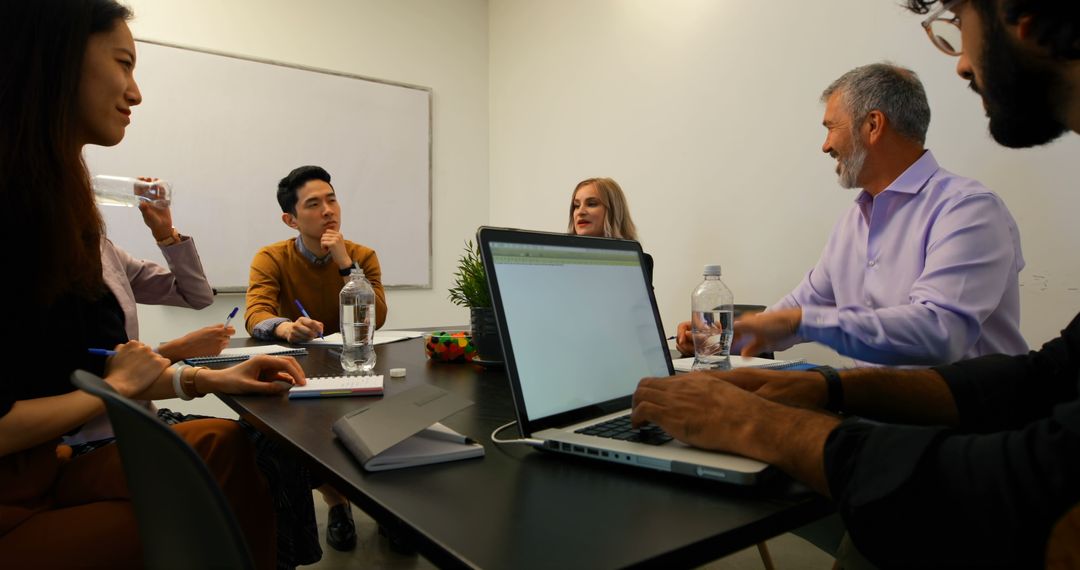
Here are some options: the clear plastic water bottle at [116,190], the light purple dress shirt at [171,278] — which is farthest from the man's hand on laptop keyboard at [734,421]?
the clear plastic water bottle at [116,190]

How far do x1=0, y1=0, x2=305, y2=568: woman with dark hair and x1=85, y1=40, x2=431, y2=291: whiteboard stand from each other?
2316 mm

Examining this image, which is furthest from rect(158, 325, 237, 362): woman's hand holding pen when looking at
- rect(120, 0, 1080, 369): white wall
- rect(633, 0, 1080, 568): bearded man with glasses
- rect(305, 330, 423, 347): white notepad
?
rect(120, 0, 1080, 369): white wall

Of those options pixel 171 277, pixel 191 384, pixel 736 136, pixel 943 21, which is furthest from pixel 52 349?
pixel 736 136

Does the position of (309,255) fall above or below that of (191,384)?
above

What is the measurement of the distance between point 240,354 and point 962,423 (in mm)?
1614

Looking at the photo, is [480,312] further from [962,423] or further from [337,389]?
[962,423]

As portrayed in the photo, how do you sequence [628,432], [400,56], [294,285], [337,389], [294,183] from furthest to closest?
[400,56] < [294,183] < [294,285] < [337,389] < [628,432]

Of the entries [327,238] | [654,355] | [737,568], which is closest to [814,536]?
[654,355]

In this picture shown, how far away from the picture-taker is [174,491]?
55 centimetres

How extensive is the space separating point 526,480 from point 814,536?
848 mm

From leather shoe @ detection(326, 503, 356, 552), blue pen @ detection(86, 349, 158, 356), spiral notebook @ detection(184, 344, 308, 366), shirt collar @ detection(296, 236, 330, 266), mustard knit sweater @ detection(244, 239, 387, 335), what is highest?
shirt collar @ detection(296, 236, 330, 266)

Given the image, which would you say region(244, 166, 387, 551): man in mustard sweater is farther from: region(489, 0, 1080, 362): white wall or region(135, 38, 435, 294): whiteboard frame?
region(489, 0, 1080, 362): white wall

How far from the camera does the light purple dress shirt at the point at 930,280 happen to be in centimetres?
135

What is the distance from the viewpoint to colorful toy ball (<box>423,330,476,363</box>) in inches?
60.5
